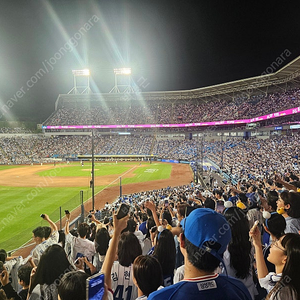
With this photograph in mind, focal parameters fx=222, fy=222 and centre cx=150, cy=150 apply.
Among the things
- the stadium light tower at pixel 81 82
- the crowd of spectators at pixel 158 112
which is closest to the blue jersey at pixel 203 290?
the crowd of spectators at pixel 158 112

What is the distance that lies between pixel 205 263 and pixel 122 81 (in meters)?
92.6

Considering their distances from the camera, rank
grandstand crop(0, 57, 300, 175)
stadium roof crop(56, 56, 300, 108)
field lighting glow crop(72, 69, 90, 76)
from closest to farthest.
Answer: stadium roof crop(56, 56, 300, 108)
grandstand crop(0, 57, 300, 175)
field lighting glow crop(72, 69, 90, 76)

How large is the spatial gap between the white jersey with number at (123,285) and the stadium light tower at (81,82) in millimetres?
89629

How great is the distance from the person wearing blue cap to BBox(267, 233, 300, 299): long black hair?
713 mm

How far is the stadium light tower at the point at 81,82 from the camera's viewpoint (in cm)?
8544

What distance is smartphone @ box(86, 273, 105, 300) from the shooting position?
59.3 inches

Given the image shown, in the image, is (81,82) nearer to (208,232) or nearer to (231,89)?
(231,89)

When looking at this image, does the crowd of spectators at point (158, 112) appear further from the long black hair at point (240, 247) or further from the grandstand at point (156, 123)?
the long black hair at point (240, 247)

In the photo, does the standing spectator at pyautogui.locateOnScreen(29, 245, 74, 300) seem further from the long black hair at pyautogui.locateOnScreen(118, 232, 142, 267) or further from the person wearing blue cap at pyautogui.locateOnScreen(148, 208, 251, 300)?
the person wearing blue cap at pyautogui.locateOnScreen(148, 208, 251, 300)

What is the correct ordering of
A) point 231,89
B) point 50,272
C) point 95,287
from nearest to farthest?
1. point 95,287
2. point 50,272
3. point 231,89

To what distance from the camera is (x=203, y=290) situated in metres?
1.58

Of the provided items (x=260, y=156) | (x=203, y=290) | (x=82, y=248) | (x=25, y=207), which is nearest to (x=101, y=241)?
(x=82, y=248)

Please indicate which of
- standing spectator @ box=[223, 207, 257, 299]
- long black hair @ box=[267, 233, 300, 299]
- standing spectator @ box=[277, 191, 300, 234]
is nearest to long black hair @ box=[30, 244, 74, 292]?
standing spectator @ box=[223, 207, 257, 299]

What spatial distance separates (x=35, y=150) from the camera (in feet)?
225
